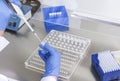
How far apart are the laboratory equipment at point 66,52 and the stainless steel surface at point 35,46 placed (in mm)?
28

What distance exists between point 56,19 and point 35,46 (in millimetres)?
200

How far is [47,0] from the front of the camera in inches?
55.7

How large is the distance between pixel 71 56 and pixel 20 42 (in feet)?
1.04

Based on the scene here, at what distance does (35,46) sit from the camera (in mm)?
1134

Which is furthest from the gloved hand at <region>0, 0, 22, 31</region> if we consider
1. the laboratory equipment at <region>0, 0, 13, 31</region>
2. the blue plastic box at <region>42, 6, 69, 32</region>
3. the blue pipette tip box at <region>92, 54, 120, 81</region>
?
the blue pipette tip box at <region>92, 54, 120, 81</region>

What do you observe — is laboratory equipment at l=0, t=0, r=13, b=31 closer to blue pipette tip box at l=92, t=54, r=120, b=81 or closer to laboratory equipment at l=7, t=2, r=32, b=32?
laboratory equipment at l=7, t=2, r=32, b=32

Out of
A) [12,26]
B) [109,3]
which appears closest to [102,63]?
[109,3]

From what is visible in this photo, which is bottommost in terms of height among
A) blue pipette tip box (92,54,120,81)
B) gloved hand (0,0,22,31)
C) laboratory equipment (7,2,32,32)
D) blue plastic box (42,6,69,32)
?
blue pipette tip box (92,54,120,81)

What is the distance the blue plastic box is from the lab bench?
0.05 metres

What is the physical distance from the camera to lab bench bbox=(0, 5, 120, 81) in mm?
977

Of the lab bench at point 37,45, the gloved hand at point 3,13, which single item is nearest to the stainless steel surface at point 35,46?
the lab bench at point 37,45

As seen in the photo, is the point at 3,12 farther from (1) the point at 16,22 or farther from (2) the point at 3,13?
(1) the point at 16,22

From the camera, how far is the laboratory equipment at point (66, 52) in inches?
38.6

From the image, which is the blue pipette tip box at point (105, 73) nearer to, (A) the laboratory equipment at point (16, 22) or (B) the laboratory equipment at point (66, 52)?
(B) the laboratory equipment at point (66, 52)
